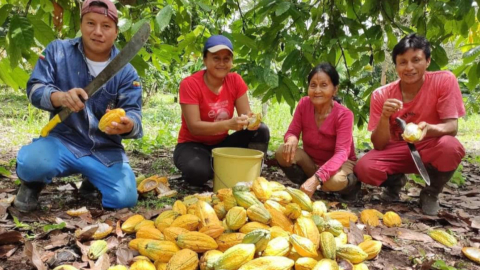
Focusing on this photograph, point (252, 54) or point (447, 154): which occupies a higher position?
point (252, 54)

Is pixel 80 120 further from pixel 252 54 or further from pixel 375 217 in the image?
pixel 375 217

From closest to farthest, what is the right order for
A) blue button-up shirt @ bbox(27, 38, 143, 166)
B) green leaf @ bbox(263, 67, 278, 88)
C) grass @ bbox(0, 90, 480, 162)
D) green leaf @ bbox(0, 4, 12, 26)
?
1. green leaf @ bbox(0, 4, 12, 26)
2. blue button-up shirt @ bbox(27, 38, 143, 166)
3. green leaf @ bbox(263, 67, 278, 88)
4. grass @ bbox(0, 90, 480, 162)

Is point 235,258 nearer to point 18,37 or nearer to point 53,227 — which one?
point 53,227

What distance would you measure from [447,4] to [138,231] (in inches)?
100

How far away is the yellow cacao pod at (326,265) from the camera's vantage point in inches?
62.9

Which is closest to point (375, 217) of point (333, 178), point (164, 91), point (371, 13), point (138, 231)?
point (333, 178)

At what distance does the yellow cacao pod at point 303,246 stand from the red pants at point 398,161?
4.07 feet

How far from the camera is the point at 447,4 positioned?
2.78 meters

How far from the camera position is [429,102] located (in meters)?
2.74

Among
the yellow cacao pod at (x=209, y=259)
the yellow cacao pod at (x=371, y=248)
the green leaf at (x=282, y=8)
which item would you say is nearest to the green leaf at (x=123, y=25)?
the green leaf at (x=282, y=8)

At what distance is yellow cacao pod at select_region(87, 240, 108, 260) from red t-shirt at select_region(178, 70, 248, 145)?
1.35 meters

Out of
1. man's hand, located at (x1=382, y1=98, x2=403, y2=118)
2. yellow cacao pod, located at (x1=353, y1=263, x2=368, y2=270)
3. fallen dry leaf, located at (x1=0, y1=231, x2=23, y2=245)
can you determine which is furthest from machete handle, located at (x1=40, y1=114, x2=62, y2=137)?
man's hand, located at (x1=382, y1=98, x2=403, y2=118)

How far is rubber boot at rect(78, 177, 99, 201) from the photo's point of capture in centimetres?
276

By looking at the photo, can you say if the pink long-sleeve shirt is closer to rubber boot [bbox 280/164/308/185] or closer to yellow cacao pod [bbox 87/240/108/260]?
rubber boot [bbox 280/164/308/185]
